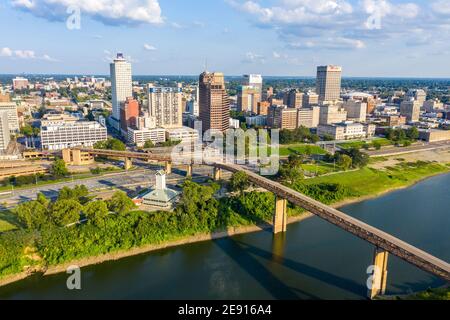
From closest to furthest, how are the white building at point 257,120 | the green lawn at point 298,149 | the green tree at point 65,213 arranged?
the green tree at point 65,213, the green lawn at point 298,149, the white building at point 257,120

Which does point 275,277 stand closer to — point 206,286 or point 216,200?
point 206,286

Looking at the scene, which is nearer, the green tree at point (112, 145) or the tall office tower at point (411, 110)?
the green tree at point (112, 145)

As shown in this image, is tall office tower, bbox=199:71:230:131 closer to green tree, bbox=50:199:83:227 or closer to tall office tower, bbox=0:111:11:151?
tall office tower, bbox=0:111:11:151

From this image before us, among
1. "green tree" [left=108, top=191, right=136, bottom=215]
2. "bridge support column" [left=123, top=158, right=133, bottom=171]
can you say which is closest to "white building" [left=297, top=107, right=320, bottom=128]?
"bridge support column" [left=123, top=158, right=133, bottom=171]

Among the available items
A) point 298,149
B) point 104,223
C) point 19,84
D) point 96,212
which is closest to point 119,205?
point 96,212

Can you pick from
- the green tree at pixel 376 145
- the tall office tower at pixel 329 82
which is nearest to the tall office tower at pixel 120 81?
the green tree at pixel 376 145

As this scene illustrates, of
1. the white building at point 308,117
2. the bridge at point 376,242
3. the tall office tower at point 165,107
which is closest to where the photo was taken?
the bridge at point 376,242

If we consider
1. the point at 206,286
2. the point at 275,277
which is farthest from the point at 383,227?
the point at 206,286

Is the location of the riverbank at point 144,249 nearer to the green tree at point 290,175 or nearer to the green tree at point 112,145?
the green tree at point 290,175
